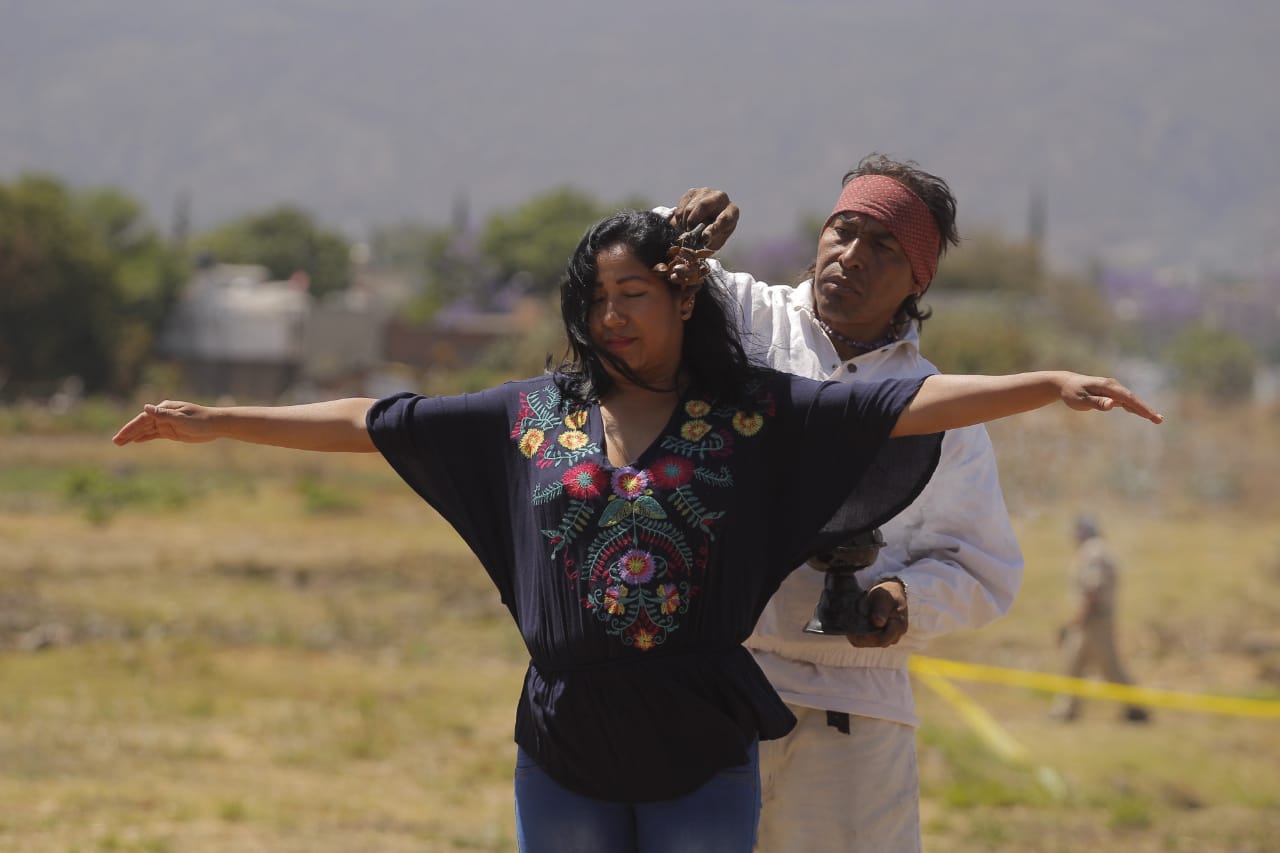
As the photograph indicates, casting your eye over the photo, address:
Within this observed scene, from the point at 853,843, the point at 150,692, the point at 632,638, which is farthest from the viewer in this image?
the point at 150,692

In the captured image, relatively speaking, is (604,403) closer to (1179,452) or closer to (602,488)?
(602,488)

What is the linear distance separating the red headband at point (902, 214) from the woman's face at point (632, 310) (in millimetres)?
603

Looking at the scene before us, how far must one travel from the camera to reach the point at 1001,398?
2.65 m

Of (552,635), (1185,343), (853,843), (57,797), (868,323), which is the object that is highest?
(1185,343)

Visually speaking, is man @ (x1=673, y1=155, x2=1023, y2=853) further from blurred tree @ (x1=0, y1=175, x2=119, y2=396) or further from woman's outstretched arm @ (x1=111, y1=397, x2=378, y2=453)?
blurred tree @ (x1=0, y1=175, x2=119, y2=396)

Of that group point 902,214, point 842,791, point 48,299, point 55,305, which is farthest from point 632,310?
point 55,305

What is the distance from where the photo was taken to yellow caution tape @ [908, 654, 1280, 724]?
10.6 metres

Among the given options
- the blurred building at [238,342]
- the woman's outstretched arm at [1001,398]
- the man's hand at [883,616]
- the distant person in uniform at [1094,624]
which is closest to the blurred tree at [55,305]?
the blurred building at [238,342]

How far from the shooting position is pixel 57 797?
22.0 feet

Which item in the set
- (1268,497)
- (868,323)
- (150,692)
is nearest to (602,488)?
(868,323)

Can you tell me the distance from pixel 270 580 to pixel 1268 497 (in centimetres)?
2112

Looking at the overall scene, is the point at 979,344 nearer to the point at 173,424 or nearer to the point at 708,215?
the point at 708,215

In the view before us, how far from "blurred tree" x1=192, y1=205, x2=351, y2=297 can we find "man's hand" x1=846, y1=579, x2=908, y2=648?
71.4 meters

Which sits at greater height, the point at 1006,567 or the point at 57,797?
the point at 1006,567
